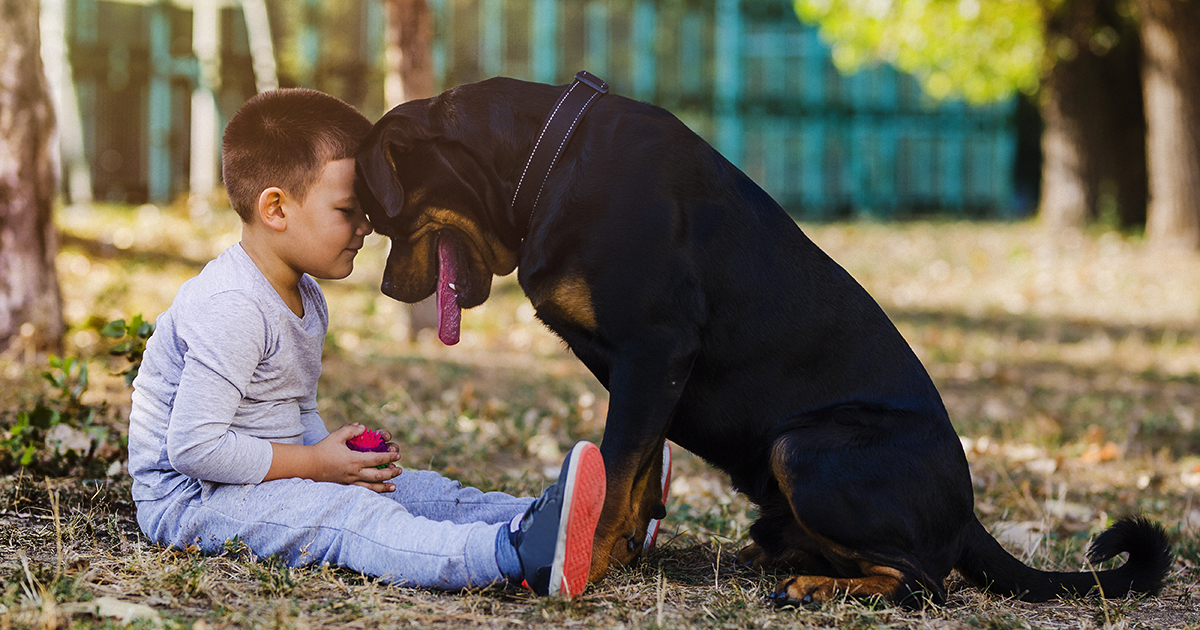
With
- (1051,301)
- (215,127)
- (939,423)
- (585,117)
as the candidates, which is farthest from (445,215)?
(215,127)

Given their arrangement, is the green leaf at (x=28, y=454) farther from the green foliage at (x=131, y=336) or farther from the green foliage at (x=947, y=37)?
the green foliage at (x=947, y=37)

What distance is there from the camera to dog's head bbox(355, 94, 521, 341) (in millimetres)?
2598

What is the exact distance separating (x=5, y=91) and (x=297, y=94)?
2697 millimetres

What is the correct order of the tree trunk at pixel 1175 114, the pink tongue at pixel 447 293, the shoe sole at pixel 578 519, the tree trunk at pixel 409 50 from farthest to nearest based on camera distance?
the tree trunk at pixel 1175 114
the tree trunk at pixel 409 50
the pink tongue at pixel 447 293
the shoe sole at pixel 578 519

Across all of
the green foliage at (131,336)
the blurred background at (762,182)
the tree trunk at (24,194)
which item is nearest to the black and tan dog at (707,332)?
the blurred background at (762,182)

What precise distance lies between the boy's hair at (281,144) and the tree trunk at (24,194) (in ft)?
8.19

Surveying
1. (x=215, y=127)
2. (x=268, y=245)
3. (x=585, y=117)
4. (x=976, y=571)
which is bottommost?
(x=976, y=571)

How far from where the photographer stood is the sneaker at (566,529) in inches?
90.5

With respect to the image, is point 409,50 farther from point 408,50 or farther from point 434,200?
point 434,200

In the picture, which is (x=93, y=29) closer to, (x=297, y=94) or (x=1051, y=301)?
(x=1051, y=301)

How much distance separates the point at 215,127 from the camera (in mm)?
15461

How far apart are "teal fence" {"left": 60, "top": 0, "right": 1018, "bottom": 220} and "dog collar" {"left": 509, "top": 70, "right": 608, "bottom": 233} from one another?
14.0 m

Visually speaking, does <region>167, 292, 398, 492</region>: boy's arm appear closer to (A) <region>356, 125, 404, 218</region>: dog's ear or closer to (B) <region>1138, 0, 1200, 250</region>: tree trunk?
(A) <region>356, 125, 404, 218</region>: dog's ear

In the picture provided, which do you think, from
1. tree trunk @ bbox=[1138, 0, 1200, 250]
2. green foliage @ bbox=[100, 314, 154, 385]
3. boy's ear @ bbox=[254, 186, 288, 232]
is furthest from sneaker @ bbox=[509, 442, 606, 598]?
tree trunk @ bbox=[1138, 0, 1200, 250]
